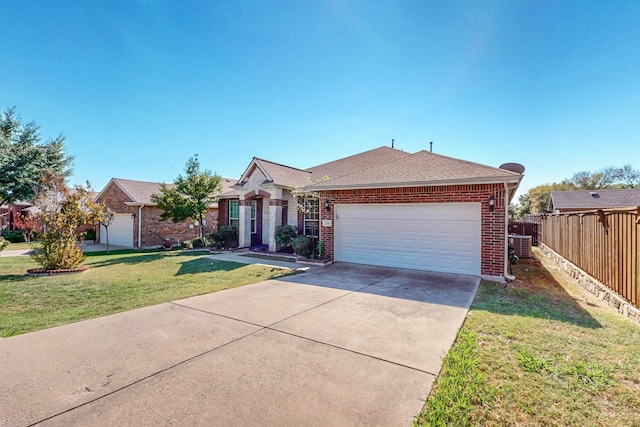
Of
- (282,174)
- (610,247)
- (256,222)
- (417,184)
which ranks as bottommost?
A: (610,247)

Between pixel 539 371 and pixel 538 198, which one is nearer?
pixel 539 371

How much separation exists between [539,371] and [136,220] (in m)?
21.7

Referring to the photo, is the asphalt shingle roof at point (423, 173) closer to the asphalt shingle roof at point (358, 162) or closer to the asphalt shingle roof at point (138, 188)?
the asphalt shingle roof at point (358, 162)

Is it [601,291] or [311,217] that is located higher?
[311,217]

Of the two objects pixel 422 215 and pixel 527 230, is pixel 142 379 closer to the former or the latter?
pixel 422 215

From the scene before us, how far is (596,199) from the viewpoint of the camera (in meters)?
26.9

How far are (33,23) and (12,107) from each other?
18287 mm

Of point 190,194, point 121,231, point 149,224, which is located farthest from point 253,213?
point 121,231

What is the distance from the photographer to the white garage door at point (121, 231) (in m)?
19.8

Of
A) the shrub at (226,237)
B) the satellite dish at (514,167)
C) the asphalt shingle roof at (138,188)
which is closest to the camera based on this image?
the satellite dish at (514,167)

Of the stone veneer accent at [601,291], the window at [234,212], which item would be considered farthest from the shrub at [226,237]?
the stone veneer accent at [601,291]

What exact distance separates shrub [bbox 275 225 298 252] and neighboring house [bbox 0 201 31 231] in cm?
2880

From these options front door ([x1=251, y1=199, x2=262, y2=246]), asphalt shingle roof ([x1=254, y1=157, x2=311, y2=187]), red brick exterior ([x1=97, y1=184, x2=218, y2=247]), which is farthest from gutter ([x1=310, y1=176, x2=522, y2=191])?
red brick exterior ([x1=97, y1=184, x2=218, y2=247])

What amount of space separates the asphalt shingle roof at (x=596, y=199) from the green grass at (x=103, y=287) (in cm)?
2954
